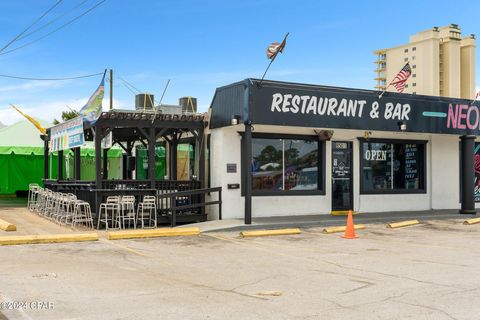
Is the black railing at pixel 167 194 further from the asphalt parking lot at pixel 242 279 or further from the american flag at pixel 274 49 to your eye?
the american flag at pixel 274 49

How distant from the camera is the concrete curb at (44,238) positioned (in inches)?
478

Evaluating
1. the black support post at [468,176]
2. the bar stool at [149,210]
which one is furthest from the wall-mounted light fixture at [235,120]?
the black support post at [468,176]

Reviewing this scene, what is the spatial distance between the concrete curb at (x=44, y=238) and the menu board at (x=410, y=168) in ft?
39.0

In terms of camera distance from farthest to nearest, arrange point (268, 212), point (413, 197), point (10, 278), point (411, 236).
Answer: point (413, 197) → point (268, 212) → point (411, 236) → point (10, 278)

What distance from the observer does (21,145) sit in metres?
25.8

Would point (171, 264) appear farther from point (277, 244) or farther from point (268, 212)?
point (268, 212)

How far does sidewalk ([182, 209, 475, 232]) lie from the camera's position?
15.1m

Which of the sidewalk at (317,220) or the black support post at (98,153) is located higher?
the black support post at (98,153)

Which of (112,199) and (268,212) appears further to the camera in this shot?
(268,212)

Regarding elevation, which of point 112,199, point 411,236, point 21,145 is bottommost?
point 411,236

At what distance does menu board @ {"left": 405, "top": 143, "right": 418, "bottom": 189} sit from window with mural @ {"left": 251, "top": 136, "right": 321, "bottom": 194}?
157 inches

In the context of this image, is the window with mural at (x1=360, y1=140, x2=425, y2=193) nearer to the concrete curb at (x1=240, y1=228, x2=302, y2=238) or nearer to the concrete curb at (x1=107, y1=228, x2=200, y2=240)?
the concrete curb at (x1=240, y1=228, x2=302, y2=238)

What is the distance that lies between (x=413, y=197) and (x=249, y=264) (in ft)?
38.3

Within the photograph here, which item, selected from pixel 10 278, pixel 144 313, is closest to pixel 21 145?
pixel 10 278
